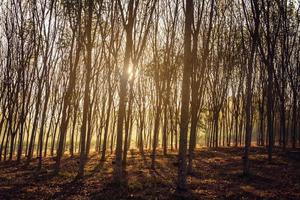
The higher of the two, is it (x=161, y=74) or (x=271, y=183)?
(x=161, y=74)

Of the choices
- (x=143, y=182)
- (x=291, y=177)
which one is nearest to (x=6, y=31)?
(x=143, y=182)

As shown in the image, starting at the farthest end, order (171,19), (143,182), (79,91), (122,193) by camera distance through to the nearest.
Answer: (79,91), (171,19), (143,182), (122,193)

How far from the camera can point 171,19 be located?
19609mm

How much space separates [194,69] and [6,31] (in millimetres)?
15272

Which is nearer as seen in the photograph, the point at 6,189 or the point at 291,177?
the point at 6,189

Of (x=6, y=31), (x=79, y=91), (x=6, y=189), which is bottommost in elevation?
(x=6, y=189)

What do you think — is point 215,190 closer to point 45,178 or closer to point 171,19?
point 45,178

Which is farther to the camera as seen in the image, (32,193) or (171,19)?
(171,19)

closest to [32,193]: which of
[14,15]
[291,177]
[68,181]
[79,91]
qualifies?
[68,181]

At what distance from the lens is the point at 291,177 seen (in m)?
13.6

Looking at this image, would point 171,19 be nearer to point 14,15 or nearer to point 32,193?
point 14,15

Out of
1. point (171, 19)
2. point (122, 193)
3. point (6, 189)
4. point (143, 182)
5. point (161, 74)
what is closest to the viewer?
point (122, 193)

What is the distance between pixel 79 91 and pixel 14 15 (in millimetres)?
→ 8962

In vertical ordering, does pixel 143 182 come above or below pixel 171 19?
below
